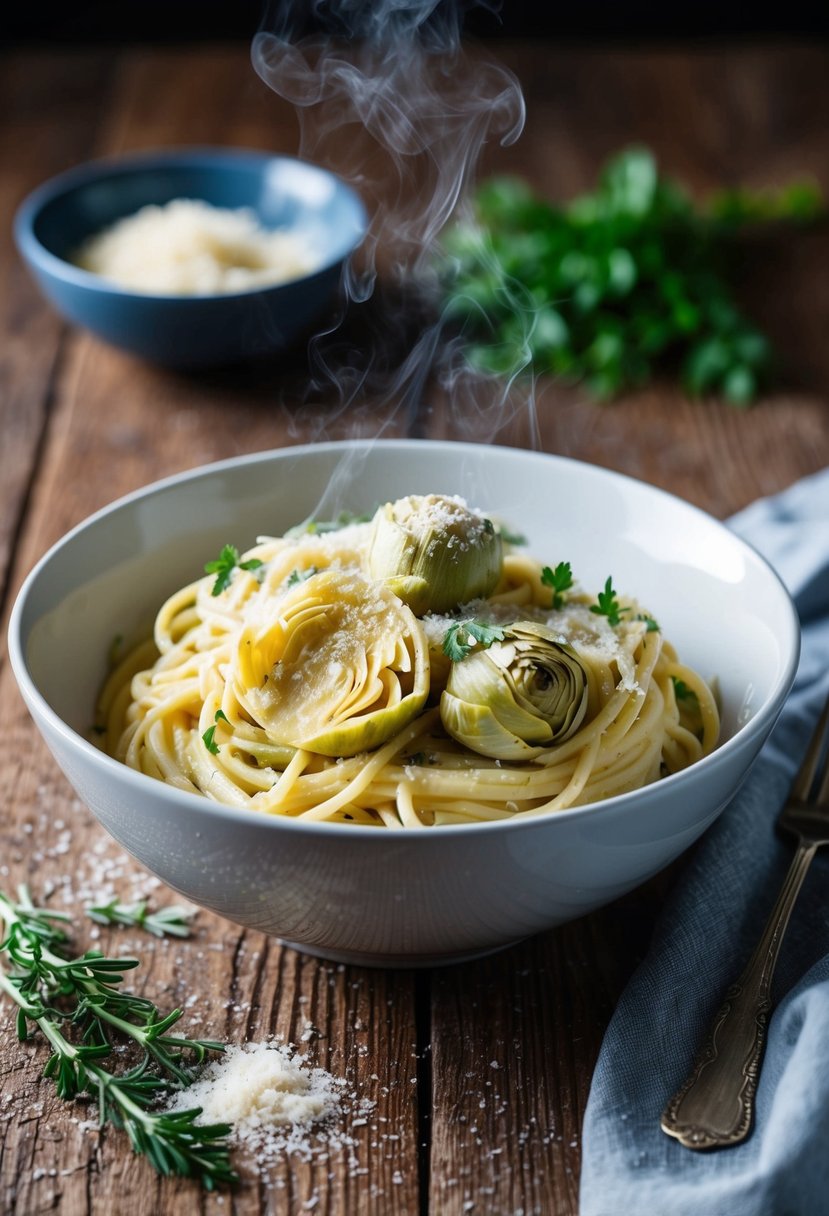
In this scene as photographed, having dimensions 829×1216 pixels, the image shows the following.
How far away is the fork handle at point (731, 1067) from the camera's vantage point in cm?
183

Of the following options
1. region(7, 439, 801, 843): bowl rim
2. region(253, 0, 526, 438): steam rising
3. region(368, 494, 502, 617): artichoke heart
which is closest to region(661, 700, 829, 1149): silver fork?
region(7, 439, 801, 843): bowl rim

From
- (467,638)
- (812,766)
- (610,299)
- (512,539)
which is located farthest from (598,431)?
(467,638)

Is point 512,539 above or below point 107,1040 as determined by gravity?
above

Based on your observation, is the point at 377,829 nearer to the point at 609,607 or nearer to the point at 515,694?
the point at 515,694

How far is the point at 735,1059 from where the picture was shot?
1.93 meters

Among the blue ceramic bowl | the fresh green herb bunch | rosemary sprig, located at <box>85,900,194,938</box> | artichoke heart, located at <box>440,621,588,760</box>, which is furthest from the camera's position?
the fresh green herb bunch

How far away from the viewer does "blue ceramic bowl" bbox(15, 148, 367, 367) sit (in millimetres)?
3912

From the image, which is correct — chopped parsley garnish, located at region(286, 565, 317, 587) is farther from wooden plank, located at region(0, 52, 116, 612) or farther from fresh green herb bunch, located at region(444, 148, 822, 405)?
fresh green herb bunch, located at region(444, 148, 822, 405)

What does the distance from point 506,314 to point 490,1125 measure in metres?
3.11

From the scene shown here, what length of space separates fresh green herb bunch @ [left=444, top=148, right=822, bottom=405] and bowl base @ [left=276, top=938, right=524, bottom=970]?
2234mm

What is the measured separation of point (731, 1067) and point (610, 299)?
3.00 metres

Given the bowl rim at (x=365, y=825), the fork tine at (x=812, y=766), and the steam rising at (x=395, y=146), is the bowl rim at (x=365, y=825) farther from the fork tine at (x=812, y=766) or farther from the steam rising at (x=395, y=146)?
the steam rising at (x=395, y=146)

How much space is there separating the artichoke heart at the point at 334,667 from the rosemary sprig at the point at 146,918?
444 millimetres

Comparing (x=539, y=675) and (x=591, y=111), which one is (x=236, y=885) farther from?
(x=591, y=111)
